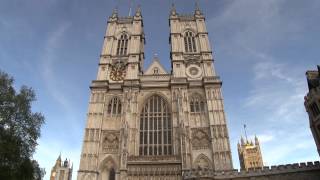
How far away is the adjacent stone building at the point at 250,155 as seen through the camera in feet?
272

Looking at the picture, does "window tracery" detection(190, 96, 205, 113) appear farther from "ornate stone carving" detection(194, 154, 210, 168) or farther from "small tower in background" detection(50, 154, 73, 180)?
"small tower in background" detection(50, 154, 73, 180)

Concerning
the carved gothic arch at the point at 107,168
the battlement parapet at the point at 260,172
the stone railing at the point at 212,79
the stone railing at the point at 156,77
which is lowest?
the battlement parapet at the point at 260,172

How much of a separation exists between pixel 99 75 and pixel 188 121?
1442 cm

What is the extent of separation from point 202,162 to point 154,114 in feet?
28.7

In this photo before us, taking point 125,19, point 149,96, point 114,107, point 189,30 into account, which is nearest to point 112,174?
point 114,107

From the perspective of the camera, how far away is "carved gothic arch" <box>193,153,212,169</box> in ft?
104

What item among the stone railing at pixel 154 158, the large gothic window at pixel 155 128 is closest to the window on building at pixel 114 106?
the large gothic window at pixel 155 128

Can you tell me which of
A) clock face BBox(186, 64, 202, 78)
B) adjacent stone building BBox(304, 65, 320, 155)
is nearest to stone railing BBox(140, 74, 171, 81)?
clock face BBox(186, 64, 202, 78)

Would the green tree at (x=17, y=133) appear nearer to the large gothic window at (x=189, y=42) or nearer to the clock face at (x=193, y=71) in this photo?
the clock face at (x=193, y=71)

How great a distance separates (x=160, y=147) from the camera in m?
33.9

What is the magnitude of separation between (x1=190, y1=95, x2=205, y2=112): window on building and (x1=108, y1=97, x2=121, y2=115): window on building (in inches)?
378

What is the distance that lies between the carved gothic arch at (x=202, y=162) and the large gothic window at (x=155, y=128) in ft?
11.0

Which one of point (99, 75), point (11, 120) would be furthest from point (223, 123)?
point (11, 120)

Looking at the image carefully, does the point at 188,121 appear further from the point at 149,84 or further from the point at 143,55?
the point at 143,55
